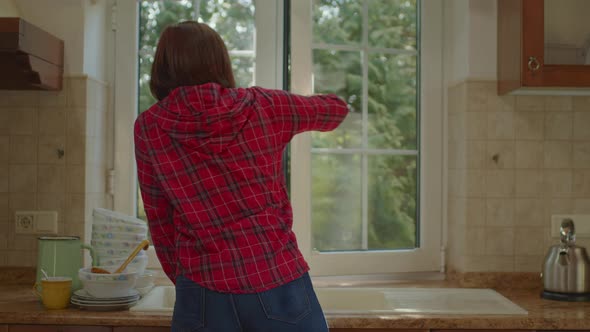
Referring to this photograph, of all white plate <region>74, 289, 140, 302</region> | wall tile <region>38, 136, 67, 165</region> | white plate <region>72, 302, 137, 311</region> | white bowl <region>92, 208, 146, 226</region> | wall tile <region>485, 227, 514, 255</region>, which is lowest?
white plate <region>72, 302, 137, 311</region>

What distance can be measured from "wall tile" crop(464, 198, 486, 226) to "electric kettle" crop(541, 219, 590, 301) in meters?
0.25

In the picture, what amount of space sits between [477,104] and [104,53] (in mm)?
1294

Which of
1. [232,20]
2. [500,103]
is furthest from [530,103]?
[232,20]

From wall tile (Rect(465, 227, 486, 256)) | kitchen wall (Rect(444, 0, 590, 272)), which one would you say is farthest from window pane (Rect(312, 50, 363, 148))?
wall tile (Rect(465, 227, 486, 256))

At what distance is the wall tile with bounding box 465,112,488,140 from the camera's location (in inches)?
87.4

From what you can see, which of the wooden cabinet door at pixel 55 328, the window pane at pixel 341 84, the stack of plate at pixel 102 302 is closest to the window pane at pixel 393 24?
the window pane at pixel 341 84

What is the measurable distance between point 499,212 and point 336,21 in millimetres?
864

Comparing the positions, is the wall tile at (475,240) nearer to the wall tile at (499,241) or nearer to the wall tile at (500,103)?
the wall tile at (499,241)

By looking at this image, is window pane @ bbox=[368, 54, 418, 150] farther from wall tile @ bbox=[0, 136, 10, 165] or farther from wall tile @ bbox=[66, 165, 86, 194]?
wall tile @ bbox=[0, 136, 10, 165]

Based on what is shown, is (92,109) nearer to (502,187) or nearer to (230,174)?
(230,174)

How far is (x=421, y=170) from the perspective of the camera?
242 cm

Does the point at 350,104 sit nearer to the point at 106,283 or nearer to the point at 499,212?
the point at 499,212

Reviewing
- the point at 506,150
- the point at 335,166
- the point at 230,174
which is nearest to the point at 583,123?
the point at 506,150

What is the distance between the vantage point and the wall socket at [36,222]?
7.17 ft
